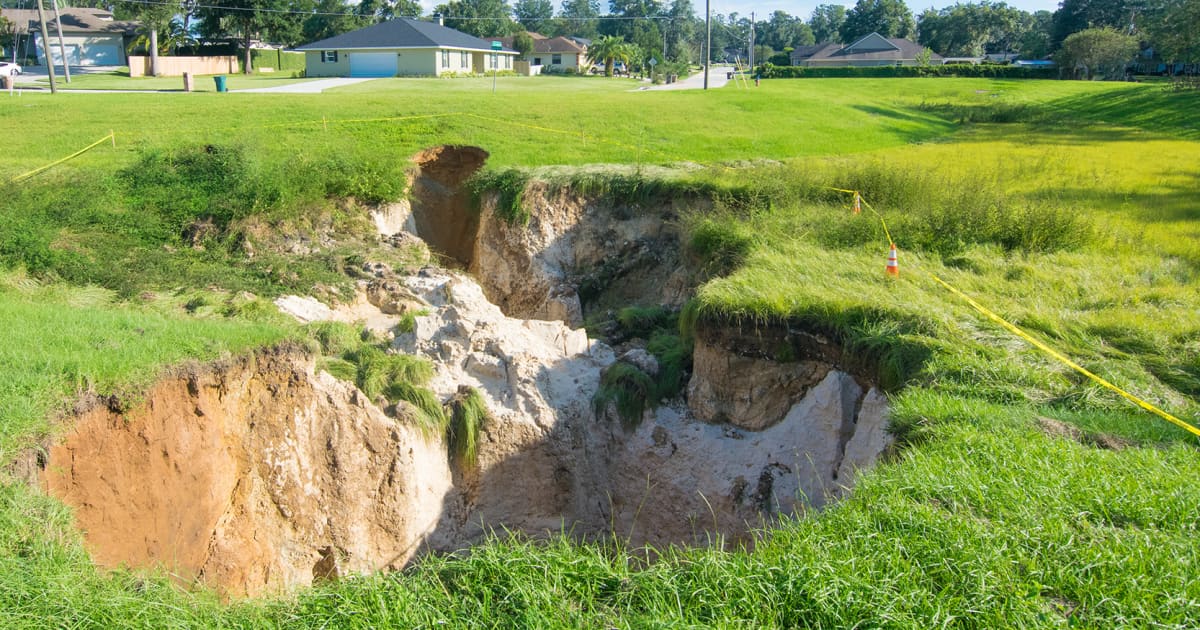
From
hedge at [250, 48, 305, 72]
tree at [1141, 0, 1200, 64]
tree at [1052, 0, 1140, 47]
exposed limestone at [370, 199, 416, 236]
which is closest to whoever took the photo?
exposed limestone at [370, 199, 416, 236]

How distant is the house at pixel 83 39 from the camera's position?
2271 inches

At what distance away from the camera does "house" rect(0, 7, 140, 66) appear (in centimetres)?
5769

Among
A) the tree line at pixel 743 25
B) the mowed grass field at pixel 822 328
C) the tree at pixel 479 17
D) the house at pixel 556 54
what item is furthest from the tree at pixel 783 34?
the mowed grass field at pixel 822 328

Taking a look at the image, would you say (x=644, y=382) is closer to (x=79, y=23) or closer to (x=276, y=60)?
(x=276, y=60)

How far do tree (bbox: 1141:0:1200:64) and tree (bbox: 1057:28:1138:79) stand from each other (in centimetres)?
2620

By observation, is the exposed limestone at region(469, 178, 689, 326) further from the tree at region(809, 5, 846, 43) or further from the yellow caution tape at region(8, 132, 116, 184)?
the tree at region(809, 5, 846, 43)

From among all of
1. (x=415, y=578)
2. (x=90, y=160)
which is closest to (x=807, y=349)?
(x=415, y=578)

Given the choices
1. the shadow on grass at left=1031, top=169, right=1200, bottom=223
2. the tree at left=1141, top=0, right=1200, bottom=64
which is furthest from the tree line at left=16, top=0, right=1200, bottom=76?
the shadow on grass at left=1031, top=169, right=1200, bottom=223

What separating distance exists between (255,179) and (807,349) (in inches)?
401

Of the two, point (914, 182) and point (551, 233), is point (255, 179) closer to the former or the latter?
point (551, 233)

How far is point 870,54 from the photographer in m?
81.6

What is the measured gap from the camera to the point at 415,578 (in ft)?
15.7

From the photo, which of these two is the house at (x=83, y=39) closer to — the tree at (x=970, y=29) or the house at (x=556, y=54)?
the house at (x=556, y=54)

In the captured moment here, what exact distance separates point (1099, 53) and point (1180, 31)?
103 ft
